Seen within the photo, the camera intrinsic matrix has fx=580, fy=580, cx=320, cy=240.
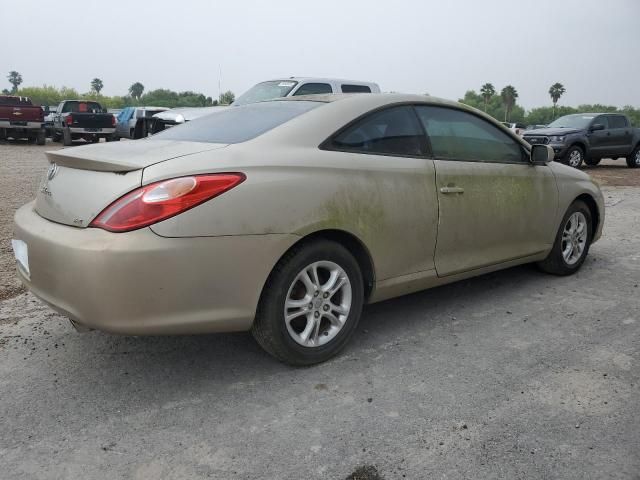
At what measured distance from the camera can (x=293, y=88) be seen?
1028cm

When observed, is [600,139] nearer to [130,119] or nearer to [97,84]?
[130,119]

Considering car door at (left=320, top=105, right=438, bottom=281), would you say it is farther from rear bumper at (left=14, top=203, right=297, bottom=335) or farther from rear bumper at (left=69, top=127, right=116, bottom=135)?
rear bumper at (left=69, top=127, right=116, bottom=135)

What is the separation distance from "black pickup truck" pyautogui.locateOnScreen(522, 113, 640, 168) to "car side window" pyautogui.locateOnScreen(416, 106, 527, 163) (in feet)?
37.2

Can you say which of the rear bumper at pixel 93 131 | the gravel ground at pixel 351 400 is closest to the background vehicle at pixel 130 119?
the rear bumper at pixel 93 131

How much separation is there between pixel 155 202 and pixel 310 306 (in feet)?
3.29

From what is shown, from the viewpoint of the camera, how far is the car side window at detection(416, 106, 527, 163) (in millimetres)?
3828

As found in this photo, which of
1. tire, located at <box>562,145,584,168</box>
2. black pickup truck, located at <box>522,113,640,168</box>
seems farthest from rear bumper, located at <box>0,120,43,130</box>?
tire, located at <box>562,145,584,168</box>

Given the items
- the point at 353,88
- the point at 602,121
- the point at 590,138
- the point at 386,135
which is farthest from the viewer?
the point at 602,121

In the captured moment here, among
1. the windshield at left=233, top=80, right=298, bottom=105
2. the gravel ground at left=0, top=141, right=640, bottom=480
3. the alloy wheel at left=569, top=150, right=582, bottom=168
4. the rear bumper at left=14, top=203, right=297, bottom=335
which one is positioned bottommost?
the gravel ground at left=0, top=141, right=640, bottom=480

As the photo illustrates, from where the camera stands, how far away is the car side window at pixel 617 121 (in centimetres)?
1645

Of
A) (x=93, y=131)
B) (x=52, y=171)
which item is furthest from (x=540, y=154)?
(x=93, y=131)

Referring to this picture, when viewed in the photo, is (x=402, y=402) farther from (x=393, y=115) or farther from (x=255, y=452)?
(x=393, y=115)

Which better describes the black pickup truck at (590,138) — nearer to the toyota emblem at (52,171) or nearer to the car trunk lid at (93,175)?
the car trunk lid at (93,175)

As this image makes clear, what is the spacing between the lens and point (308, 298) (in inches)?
122
